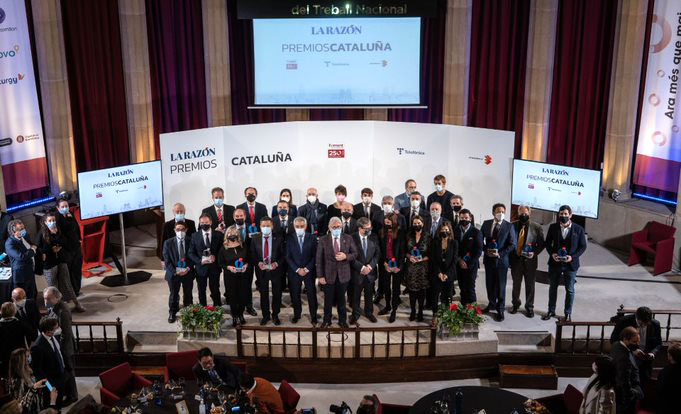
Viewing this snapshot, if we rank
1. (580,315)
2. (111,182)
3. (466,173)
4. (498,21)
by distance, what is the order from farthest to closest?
(498,21), (466,173), (111,182), (580,315)

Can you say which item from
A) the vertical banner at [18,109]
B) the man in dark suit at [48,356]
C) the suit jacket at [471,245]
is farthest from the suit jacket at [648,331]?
the vertical banner at [18,109]

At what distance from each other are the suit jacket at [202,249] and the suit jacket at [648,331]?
4.23 meters

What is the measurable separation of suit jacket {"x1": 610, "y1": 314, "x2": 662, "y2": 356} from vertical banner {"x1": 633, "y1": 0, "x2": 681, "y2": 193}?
4.97 m

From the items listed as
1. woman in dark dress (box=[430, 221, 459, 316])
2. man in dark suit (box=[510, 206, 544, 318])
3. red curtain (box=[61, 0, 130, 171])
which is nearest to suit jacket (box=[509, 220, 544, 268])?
man in dark suit (box=[510, 206, 544, 318])

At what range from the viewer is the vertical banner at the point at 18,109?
11398mm

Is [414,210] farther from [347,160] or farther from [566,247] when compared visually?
[347,160]

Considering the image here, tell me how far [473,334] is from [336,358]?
149 cm

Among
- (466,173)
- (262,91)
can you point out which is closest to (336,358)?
(466,173)

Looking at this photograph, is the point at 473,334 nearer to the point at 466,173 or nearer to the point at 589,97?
the point at 466,173

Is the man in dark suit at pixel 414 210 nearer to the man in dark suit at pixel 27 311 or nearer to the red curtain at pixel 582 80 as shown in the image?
the man in dark suit at pixel 27 311

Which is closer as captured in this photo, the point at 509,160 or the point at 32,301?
the point at 32,301

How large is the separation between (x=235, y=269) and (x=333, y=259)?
3.52ft

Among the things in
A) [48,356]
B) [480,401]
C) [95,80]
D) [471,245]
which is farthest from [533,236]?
[95,80]

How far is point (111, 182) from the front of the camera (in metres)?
10.5
